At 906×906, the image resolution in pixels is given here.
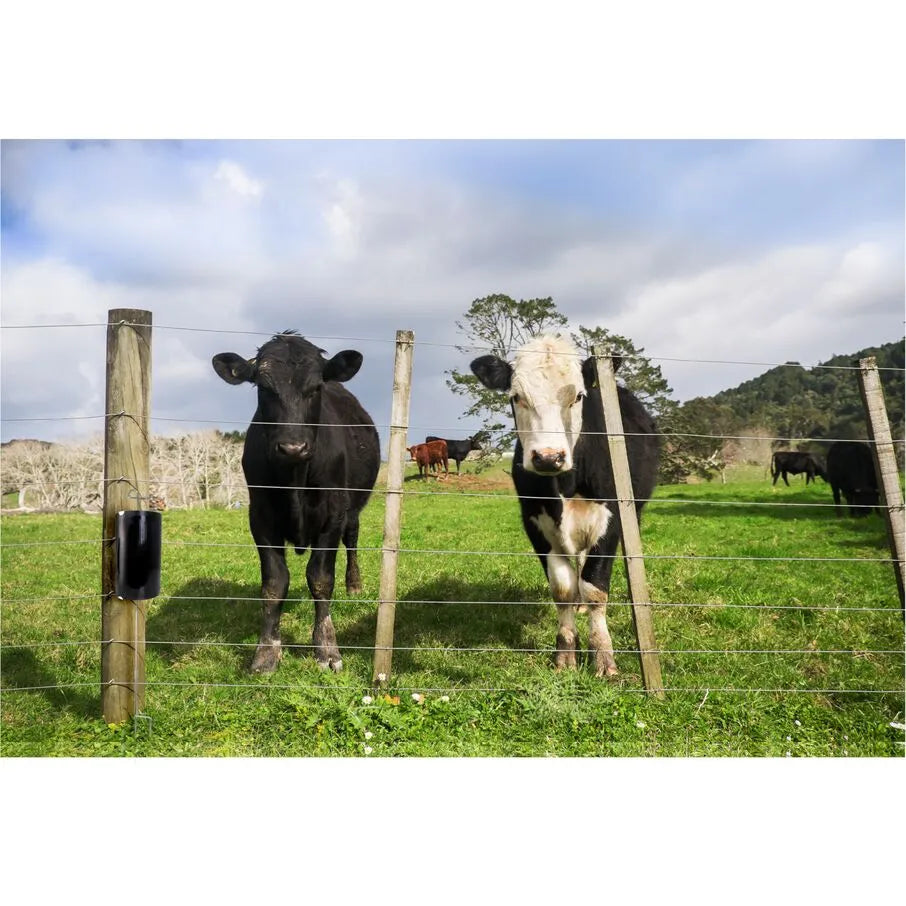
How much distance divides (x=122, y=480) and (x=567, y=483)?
3.12 m

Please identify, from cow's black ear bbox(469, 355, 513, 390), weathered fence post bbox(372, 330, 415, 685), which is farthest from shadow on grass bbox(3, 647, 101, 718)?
cow's black ear bbox(469, 355, 513, 390)

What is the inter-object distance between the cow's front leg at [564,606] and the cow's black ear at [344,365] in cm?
211

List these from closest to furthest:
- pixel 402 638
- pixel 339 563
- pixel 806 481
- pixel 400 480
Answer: pixel 400 480 → pixel 402 638 → pixel 339 563 → pixel 806 481

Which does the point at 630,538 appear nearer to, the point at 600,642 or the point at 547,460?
the point at 547,460

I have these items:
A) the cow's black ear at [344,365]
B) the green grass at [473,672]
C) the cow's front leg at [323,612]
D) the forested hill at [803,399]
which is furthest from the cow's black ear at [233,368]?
the forested hill at [803,399]

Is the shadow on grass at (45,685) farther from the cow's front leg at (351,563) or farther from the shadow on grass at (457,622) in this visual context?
the cow's front leg at (351,563)

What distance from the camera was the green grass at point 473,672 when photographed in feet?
13.3

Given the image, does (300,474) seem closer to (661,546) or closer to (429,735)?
(429,735)

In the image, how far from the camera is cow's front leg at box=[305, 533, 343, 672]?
5422 millimetres

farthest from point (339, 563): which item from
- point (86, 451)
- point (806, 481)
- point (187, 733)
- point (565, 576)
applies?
point (806, 481)

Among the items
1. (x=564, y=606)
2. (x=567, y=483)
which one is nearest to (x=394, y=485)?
(x=567, y=483)

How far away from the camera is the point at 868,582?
853 centimetres

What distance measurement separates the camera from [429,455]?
89.9 ft

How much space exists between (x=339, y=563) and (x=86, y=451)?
18.2 m
